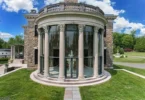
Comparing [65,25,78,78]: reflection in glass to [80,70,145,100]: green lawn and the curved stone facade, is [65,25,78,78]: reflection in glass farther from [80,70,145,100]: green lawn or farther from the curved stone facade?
[80,70,145,100]: green lawn

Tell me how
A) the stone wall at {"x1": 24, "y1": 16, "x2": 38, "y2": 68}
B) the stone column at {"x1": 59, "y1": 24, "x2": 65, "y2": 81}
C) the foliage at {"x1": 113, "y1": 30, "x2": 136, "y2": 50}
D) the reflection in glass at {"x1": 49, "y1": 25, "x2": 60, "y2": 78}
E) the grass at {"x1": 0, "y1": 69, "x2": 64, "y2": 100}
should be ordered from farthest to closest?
the foliage at {"x1": 113, "y1": 30, "x2": 136, "y2": 50}, the stone wall at {"x1": 24, "y1": 16, "x2": 38, "y2": 68}, the reflection in glass at {"x1": 49, "y1": 25, "x2": 60, "y2": 78}, the stone column at {"x1": 59, "y1": 24, "x2": 65, "y2": 81}, the grass at {"x1": 0, "y1": 69, "x2": 64, "y2": 100}

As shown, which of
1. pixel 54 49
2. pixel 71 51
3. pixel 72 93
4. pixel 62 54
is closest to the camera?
pixel 72 93

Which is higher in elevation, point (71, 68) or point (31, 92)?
point (71, 68)

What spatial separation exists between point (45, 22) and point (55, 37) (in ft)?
5.35

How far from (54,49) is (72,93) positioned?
4602 millimetres

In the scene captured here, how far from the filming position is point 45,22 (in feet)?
38.2

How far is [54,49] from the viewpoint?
11820 millimetres

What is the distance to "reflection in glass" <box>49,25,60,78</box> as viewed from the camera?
11594 millimetres

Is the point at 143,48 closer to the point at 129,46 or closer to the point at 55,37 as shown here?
the point at 129,46

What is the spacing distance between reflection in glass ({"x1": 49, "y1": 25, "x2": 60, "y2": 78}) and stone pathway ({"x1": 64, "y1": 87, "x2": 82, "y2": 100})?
8.15ft

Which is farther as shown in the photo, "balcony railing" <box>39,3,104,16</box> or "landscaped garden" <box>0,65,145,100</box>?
"balcony railing" <box>39,3,104,16</box>

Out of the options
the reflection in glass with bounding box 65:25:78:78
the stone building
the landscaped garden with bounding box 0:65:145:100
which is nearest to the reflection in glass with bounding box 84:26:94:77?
the stone building

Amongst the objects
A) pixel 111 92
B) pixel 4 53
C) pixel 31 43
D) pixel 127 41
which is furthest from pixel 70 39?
pixel 127 41

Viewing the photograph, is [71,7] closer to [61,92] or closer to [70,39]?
[70,39]
